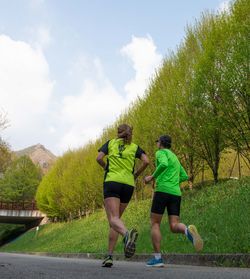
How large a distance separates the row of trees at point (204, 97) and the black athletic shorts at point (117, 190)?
11.5 meters

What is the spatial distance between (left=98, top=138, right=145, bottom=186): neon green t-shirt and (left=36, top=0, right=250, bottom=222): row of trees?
1116cm

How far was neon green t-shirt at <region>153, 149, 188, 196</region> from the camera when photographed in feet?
22.4

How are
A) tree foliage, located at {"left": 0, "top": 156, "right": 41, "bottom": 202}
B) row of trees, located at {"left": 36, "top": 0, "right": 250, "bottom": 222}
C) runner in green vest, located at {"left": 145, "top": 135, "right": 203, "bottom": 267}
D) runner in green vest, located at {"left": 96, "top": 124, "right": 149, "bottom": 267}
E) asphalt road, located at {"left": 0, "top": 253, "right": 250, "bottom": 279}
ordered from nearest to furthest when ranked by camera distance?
asphalt road, located at {"left": 0, "top": 253, "right": 250, "bottom": 279} → runner in green vest, located at {"left": 96, "top": 124, "right": 149, "bottom": 267} → runner in green vest, located at {"left": 145, "top": 135, "right": 203, "bottom": 267} → row of trees, located at {"left": 36, "top": 0, "right": 250, "bottom": 222} → tree foliage, located at {"left": 0, "top": 156, "right": 41, "bottom": 202}

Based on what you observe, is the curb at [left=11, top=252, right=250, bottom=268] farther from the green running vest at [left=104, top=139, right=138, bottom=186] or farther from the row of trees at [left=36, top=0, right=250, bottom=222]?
the row of trees at [left=36, top=0, right=250, bottom=222]

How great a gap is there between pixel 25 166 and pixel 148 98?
4570cm

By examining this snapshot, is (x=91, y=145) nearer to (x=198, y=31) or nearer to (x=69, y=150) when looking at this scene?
(x=69, y=150)

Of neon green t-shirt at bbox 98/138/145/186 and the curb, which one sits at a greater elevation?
neon green t-shirt at bbox 98/138/145/186

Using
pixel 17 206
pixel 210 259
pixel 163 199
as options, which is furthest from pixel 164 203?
pixel 17 206

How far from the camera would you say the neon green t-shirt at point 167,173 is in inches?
269

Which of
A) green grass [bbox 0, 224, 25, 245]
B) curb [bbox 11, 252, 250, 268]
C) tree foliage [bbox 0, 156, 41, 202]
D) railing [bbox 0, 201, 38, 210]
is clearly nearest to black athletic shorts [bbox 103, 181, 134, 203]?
curb [bbox 11, 252, 250, 268]

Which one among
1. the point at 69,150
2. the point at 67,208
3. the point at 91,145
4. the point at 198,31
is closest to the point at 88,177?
the point at 91,145

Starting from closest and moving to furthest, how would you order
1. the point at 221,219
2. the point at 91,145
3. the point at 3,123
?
the point at 221,219, the point at 3,123, the point at 91,145

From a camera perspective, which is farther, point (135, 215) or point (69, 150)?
point (69, 150)

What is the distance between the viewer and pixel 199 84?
19.8 meters
